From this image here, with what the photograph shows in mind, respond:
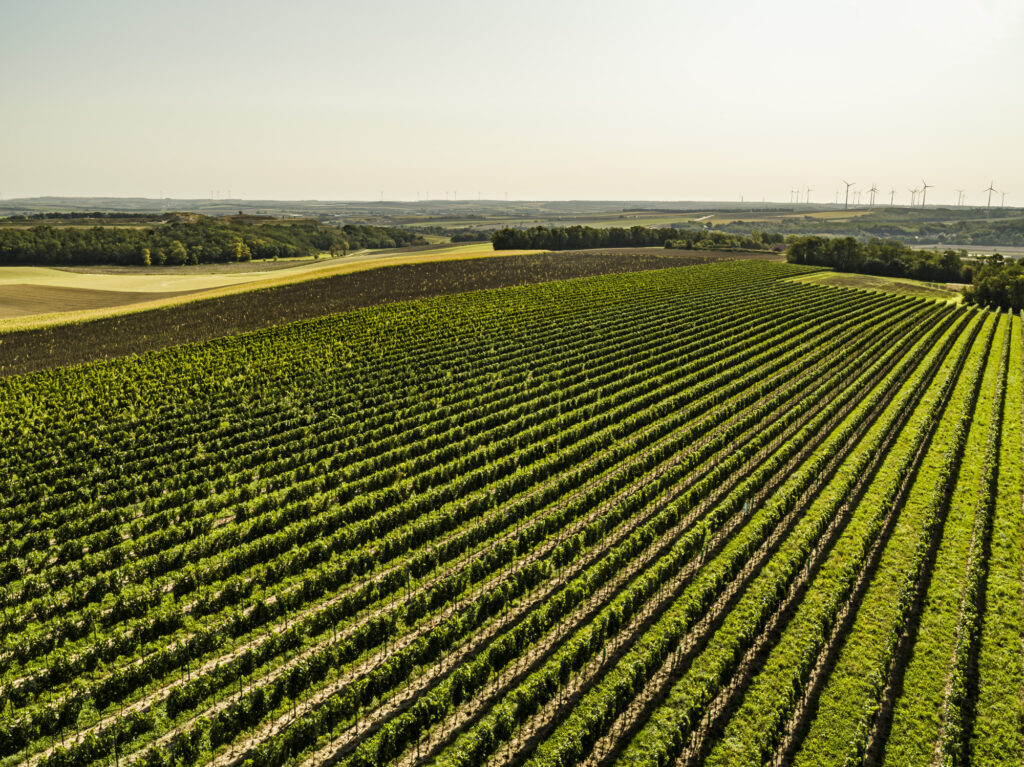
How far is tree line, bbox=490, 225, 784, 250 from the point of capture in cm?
15888

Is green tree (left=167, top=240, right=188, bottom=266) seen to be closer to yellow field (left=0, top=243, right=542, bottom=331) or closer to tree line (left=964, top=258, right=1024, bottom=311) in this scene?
yellow field (left=0, top=243, right=542, bottom=331)

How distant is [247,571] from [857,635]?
20463mm

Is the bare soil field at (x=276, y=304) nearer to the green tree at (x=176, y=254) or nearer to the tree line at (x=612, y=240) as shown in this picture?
the tree line at (x=612, y=240)

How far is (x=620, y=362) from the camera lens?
4884 centimetres

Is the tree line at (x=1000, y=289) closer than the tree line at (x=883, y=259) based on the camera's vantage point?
Yes

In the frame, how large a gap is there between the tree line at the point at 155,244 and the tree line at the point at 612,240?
54.1 meters

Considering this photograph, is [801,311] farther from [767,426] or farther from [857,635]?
[857,635]

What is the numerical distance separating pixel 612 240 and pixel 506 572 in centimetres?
16062

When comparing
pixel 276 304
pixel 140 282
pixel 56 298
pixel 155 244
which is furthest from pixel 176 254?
pixel 276 304

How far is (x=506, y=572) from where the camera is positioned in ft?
67.9

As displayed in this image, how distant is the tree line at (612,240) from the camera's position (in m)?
159

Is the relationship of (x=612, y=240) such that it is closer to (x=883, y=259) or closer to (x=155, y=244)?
(x=883, y=259)

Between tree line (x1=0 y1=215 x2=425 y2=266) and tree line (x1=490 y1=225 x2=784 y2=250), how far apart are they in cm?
5406

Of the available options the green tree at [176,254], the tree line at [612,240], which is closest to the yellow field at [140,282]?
the green tree at [176,254]
